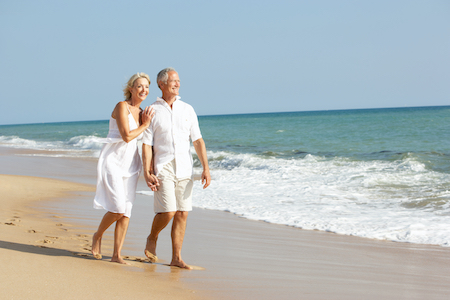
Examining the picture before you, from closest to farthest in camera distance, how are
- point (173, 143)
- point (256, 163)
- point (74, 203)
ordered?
point (173, 143), point (74, 203), point (256, 163)

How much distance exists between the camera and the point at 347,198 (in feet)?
26.2

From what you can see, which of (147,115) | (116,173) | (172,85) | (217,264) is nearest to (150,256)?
(217,264)

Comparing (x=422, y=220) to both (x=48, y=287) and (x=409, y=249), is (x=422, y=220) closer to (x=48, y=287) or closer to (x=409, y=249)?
(x=409, y=249)

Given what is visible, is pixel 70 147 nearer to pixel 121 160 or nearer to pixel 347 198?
pixel 347 198

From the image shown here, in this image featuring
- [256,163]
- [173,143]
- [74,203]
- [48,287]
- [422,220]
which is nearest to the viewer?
[48,287]

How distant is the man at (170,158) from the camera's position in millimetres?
3707

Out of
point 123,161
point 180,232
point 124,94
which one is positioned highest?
point 124,94

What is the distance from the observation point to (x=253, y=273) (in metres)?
3.69

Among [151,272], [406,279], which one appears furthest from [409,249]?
[151,272]

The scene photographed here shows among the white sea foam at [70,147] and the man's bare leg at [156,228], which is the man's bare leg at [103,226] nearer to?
the man's bare leg at [156,228]

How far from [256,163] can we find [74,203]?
26.3 ft

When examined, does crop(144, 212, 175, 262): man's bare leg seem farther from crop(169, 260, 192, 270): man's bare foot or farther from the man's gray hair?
the man's gray hair

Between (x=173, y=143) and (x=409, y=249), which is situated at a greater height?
(x=173, y=143)

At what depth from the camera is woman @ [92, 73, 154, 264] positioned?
143 inches
